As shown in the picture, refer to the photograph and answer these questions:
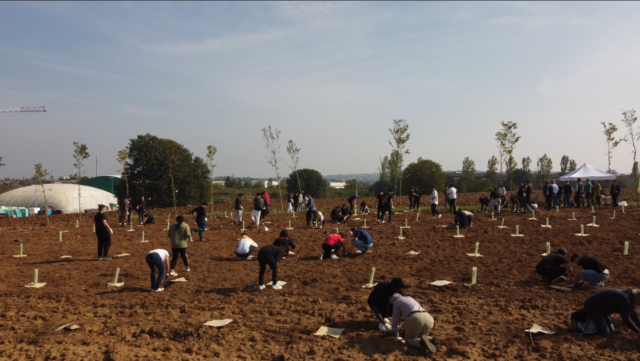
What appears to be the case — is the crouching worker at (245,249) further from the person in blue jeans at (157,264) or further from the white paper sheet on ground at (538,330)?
the white paper sheet on ground at (538,330)

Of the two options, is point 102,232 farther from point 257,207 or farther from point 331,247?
point 257,207

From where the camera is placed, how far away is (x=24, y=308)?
356 inches

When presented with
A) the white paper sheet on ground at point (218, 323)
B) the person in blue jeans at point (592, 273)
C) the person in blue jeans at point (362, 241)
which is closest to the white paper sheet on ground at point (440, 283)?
the person in blue jeans at point (592, 273)

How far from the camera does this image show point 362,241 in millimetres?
13828

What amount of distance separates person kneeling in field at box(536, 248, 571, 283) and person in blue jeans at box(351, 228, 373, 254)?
16.7 feet

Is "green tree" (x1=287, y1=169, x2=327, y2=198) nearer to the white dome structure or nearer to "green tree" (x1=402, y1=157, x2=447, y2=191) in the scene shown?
"green tree" (x1=402, y1=157, x2=447, y2=191)

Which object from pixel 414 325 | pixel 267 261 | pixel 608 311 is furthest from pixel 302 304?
pixel 608 311

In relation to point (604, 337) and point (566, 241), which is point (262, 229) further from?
point (604, 337)

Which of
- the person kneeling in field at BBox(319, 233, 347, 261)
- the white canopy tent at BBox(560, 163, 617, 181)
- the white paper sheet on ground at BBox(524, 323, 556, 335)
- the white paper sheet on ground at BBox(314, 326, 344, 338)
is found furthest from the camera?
the white canopy tent at BBox(560, 163, 617, 181)

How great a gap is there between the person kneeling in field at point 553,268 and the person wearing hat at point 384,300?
455cm

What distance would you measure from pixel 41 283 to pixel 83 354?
18.1 feet

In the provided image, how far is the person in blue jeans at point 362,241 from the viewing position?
45.1 ft

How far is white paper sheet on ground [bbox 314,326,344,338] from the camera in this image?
732cm

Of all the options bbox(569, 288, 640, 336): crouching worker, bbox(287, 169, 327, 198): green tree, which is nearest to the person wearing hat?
bbox(569, 288, 640, 336): crouching worker
